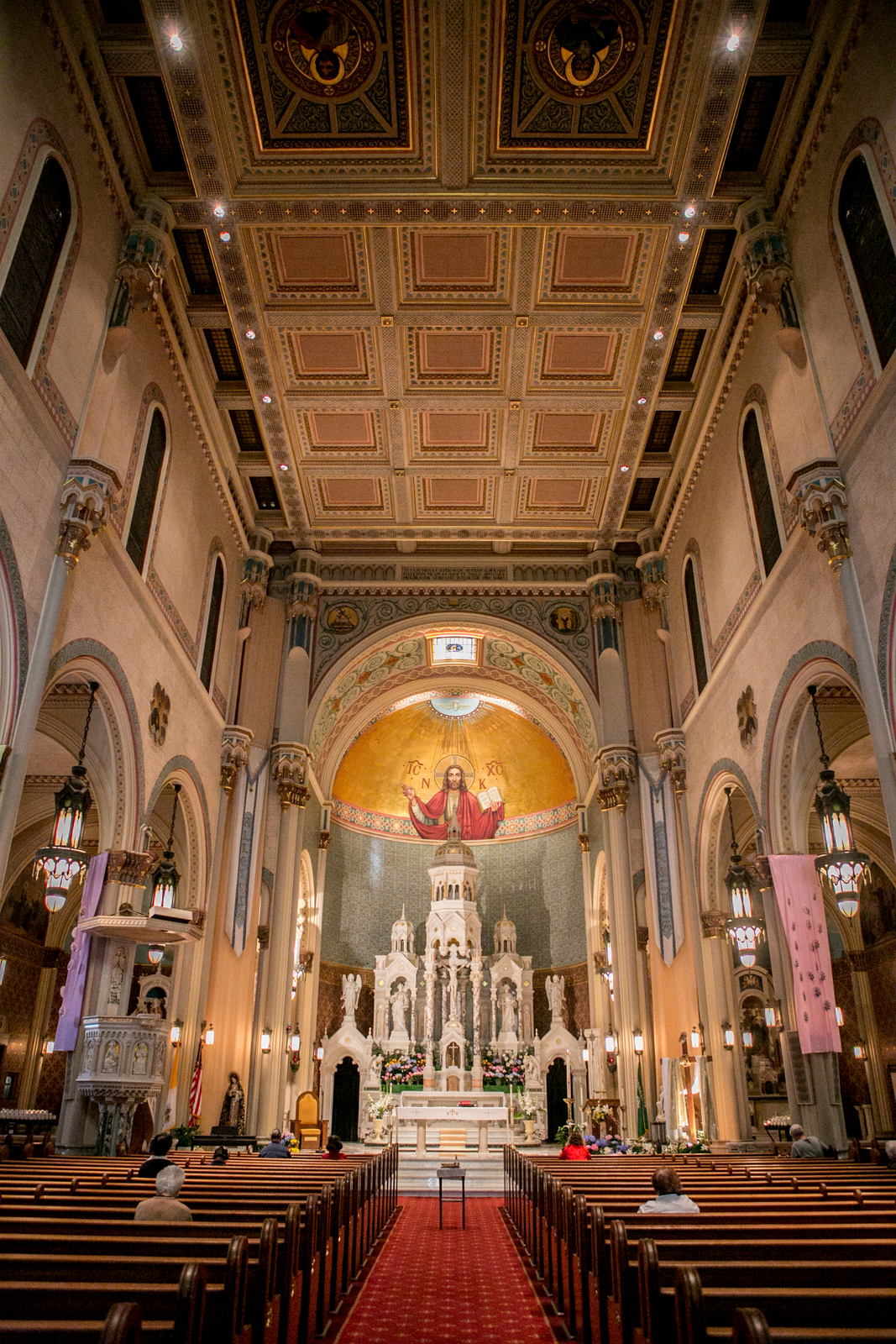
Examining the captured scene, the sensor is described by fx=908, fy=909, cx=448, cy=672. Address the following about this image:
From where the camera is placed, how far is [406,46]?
12.1m

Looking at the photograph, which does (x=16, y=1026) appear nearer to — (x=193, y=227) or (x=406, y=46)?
(x=193, y=227)

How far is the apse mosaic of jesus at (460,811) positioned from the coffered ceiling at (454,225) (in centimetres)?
1412

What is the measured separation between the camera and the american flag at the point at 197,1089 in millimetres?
16078

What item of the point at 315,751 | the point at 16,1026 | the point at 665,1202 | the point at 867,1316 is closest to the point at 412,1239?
the point at 665,1202

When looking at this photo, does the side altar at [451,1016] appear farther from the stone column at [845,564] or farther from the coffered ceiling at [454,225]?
the stone column at [845,564]

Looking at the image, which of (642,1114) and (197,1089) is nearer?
(197,1089)

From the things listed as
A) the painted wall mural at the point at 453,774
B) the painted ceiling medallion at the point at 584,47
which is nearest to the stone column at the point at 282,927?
the painted wall mural at the point at 453,774

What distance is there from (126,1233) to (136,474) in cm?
1188

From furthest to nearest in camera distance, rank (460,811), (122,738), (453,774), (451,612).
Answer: (460,811), (453,774), (451,612), (122,738)

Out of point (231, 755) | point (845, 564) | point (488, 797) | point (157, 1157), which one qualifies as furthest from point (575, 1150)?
point (488, 797)

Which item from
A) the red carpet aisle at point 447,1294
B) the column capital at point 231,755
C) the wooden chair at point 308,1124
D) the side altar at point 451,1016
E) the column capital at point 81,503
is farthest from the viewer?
the side altar at point 451,1016

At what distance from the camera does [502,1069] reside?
27.5 m

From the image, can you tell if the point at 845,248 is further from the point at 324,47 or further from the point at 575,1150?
the point at 575,1150

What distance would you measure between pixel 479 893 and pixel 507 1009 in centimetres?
453
